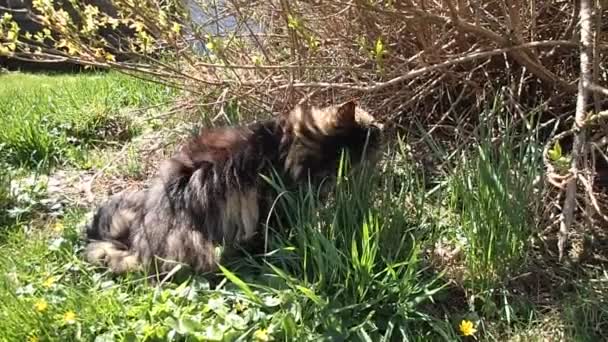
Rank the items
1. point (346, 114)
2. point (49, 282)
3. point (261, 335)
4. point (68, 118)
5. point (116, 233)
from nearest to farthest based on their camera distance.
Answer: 1. point (261, 335)
2. point (49, 282)
3. point (346, 114)
4. point (116, 233)
5. point (68, 118)

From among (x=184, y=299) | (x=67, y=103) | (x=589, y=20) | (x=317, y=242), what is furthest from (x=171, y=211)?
(x=67, y=103)

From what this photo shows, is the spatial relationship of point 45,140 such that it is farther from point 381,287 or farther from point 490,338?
point 490,338

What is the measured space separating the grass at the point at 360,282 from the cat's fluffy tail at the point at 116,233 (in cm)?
6

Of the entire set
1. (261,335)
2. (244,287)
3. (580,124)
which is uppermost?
(580,124)

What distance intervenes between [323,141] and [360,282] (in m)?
0.72

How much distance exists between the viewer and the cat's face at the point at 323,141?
116 inches

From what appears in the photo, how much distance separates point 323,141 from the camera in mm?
2971

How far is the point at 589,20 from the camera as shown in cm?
270

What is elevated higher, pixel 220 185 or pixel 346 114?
pixel 346 114

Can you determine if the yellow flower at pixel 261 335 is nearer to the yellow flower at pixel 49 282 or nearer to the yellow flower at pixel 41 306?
the yellow flower at pixel 41 306

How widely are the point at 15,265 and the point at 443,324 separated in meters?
1.94

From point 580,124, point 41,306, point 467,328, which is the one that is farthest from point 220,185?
point 580,124

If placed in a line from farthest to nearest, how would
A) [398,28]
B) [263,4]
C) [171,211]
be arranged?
[263,4], [398,28], [171,211]

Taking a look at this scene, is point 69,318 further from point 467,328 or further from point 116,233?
point 467,328
